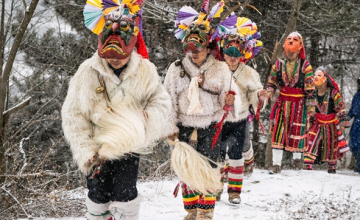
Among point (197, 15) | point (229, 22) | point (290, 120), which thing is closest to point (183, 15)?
point (197, 15)

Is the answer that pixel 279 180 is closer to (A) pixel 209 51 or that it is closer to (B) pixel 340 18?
(A) pixel 209 51

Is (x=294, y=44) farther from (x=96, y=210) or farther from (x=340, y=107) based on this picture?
(x=96, y=210)

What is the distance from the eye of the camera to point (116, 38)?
11.2 ft

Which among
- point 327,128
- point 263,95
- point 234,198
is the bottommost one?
point 234,198

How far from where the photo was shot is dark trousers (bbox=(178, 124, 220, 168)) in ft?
14.8

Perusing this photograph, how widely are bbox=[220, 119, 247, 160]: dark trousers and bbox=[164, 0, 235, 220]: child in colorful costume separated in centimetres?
105

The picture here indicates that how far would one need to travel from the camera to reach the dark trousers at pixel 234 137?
5.65 metres

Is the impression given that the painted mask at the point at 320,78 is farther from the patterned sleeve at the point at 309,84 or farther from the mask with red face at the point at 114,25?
the mask with red face at the point at 114,25

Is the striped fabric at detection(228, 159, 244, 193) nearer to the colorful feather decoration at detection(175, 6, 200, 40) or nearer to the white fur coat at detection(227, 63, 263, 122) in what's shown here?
the white fur coat at detection(227, 63, 263, 122)

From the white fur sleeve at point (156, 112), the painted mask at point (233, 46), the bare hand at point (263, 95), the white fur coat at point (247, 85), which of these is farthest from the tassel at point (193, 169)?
the painted mask at point (233, 46)

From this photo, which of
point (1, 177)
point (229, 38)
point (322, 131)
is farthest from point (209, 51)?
point (322, 131)

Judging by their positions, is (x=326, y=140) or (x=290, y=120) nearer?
(x=290, y=120)

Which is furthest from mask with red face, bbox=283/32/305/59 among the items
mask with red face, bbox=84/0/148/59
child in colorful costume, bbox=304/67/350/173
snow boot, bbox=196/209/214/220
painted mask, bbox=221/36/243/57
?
mask with red face, bbox=84/0/148/59

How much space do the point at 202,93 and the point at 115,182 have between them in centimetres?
161
